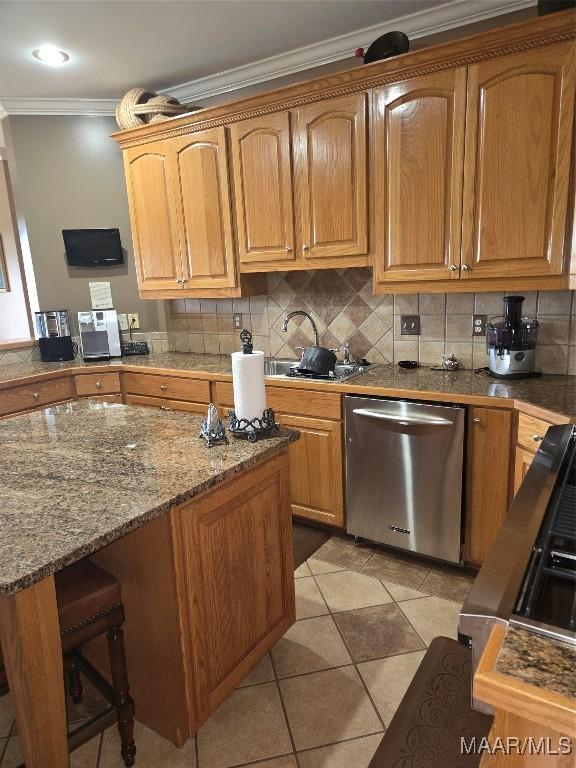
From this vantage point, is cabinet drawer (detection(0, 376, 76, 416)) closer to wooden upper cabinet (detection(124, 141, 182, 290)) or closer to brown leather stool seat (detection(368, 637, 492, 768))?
wooden upper cabinet (detection(124, 141, 182, 290))

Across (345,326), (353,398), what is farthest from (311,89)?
(353,398)

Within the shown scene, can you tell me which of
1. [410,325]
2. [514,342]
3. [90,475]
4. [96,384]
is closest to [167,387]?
[96,384]

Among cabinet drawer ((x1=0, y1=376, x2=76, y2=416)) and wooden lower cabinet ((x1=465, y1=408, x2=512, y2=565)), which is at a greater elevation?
cabinet drawer ((x1=0, y1=376, x2=76, y2=416))

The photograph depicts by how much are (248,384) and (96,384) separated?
6.92 feet

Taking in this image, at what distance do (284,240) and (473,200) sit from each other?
3.38 feet

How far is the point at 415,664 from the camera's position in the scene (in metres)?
1.91

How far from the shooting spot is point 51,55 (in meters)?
2.82

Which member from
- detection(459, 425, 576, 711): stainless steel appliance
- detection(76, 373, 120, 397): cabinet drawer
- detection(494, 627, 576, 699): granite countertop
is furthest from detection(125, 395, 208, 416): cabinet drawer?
detection(494, 627, 576, 699): granite countertop

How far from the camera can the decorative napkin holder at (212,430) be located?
5.45ft

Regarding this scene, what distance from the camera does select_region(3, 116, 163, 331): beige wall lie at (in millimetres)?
3520

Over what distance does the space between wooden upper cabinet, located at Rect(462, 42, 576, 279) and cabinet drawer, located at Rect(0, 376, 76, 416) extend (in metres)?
2.60

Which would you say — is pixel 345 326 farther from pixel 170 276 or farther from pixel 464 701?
pixel 464 701

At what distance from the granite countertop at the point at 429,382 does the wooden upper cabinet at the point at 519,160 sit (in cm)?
50

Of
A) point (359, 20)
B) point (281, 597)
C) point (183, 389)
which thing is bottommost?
point (281, 597)
